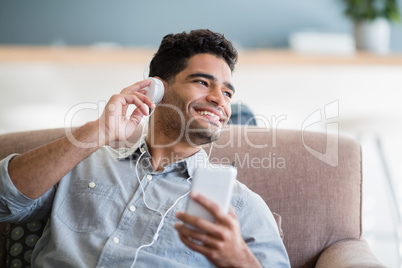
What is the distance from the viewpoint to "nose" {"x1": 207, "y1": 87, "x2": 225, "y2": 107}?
1462 millimetres

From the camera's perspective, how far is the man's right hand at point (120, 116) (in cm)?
127

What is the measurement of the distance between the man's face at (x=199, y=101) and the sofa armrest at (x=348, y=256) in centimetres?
46

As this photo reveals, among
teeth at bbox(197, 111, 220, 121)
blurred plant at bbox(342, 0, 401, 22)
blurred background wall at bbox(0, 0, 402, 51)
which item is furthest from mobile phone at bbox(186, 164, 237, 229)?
blurred background wall at bbox(0, 0, 402, 51)

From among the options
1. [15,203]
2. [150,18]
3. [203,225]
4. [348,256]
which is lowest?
[348,256]

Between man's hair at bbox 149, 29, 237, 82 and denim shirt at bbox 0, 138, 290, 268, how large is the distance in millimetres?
339

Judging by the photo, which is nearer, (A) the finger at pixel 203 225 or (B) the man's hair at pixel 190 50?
(A) the finger at pixel 203 225

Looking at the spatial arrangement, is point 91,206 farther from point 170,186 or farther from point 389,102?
point 389,102

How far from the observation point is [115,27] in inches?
155

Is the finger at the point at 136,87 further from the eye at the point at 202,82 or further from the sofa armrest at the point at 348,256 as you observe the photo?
the sofa armrest at the point at 348,256

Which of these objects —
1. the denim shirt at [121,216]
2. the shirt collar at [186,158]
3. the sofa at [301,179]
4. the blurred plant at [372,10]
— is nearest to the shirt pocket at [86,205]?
the denim shirt at [121,216]

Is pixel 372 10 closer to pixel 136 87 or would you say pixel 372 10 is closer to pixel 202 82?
pixel 202 82

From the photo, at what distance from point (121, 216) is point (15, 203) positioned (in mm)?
267

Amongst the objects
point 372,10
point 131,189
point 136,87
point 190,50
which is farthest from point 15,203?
point 372,10

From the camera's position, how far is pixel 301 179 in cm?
148
